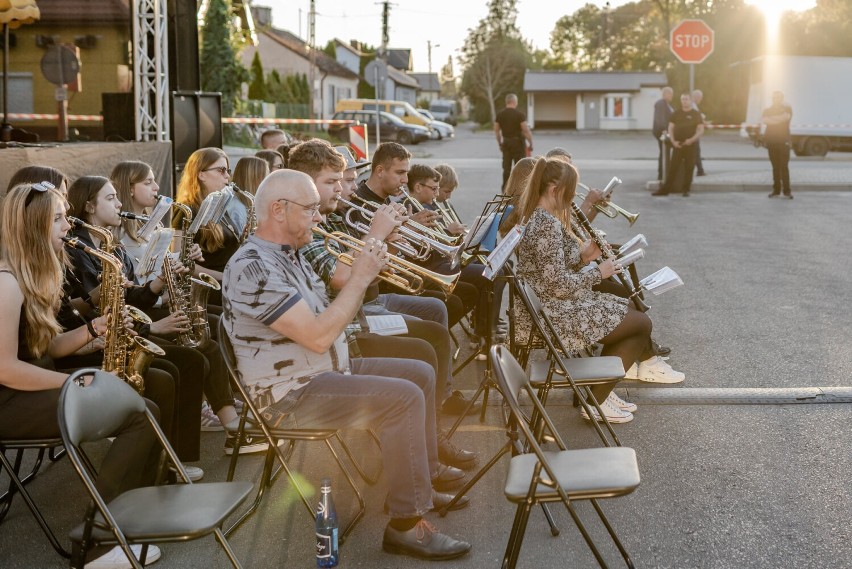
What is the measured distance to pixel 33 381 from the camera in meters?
3.86

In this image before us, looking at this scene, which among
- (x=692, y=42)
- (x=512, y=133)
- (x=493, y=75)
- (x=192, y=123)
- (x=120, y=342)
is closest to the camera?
(x=120, y=342)

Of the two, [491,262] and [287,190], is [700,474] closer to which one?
[491,262]

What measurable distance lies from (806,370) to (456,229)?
8.82ft

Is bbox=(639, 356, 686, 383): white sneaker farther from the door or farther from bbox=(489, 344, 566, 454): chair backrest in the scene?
the door

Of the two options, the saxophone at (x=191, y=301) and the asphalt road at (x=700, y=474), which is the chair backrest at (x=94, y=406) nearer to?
the asphalt road at (x=700, y=474)

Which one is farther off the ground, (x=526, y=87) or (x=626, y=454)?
(x=526, y=87)

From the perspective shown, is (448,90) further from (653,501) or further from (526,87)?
(653,501)

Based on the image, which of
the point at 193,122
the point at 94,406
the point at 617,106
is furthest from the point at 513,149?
the point at 617,106

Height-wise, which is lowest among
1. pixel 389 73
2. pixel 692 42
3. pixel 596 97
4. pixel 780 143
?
pixel 780 143

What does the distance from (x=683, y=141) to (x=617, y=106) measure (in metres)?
45.0

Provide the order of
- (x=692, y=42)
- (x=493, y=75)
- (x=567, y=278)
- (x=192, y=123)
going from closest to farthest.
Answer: (x=567, y=278) < (x=192, y=123) < (x=692, y=42) < (x=493, y=75)

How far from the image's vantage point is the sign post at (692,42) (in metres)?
20.1

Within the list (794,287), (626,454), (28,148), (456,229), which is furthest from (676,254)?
(626,454)

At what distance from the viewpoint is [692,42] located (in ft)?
66.8
